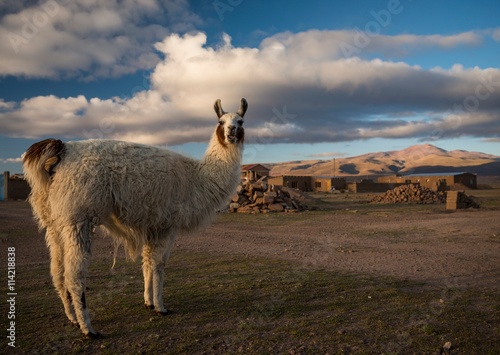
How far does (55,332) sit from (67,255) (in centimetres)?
99

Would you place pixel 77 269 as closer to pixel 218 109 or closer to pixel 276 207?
pixel 218 109

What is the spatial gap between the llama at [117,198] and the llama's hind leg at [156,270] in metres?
0.01

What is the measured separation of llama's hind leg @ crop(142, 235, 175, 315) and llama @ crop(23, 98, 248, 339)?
14mm

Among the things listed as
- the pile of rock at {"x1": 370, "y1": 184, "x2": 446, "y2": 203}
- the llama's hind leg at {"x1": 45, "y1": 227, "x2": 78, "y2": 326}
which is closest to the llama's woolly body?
the llama's hind leg at {"x1": 45, "y1": 227, "x2": 78, "y2": 326}

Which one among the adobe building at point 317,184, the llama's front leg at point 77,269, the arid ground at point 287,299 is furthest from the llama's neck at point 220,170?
the adobe building at point 317,184

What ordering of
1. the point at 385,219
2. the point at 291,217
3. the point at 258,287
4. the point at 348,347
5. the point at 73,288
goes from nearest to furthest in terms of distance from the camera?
the point at 348,347 < the point at 73,288 < the point at 258,287 < the point at 385,219 < the point at 291,217

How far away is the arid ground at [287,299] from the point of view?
443cm

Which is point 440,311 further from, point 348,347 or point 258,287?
point 258,287

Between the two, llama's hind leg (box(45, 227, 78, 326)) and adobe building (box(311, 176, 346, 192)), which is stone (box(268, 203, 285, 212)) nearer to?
llama's hind leg (box(45, 227, 78, 326))

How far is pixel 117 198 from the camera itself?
496 centimetres

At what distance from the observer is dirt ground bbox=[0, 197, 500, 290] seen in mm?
8148

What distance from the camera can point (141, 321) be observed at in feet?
16.7

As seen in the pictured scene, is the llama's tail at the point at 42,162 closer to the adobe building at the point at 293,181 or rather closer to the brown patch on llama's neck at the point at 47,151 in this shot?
the brown patch on llama's neck at the point at 47,151

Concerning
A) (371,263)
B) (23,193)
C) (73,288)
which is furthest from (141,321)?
(23,193)
